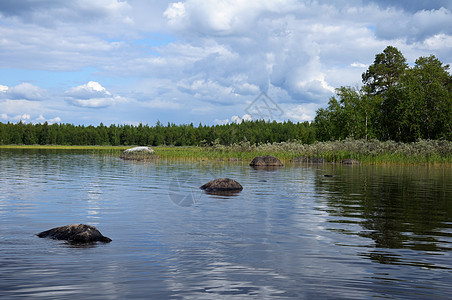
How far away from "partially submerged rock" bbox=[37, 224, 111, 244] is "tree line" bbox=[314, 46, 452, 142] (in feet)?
192

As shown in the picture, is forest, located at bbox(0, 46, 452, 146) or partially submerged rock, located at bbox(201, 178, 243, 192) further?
forest, located at bbox(0, 46, 452, 146)

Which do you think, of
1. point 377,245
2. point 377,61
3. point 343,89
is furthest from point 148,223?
point 377,61

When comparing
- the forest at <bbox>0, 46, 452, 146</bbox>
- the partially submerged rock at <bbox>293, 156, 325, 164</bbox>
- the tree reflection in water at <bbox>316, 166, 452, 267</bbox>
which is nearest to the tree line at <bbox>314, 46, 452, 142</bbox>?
the forest at <bbox>0, 46, 452, 146</bbox>

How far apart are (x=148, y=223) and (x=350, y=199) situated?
9691 millimetres

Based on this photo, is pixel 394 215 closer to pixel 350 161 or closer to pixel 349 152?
pixel 350 161

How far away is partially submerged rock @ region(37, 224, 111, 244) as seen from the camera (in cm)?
965

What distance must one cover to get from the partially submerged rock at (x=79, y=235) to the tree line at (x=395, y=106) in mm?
58612

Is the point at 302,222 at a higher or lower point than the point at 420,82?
lower

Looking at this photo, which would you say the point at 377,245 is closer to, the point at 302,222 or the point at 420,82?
the point at 302,222

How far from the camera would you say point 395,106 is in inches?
2480

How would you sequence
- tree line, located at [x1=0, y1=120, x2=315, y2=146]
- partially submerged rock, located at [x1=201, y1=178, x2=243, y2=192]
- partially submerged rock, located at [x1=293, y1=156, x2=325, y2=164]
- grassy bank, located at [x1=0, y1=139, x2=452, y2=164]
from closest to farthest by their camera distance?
1. partially submerged rock, located at [x1=201, y1=178, x2=243, y2=192]
2. grassy bank, located at [x1=0, y1=139, x2=452, y2=164]
3. partially submerged rock, located at [x1=293, y1=156, x2=325, y2=164]
4. tree line, located at [x1=0, y1=120, x2=315, y2=146]

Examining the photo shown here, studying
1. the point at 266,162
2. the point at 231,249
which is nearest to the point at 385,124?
the point at 266,162

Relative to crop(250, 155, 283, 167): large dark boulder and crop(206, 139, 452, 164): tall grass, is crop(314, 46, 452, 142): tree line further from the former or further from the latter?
crop(250, 155, 283, 167): large dark boulder

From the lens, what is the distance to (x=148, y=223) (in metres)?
12.1
